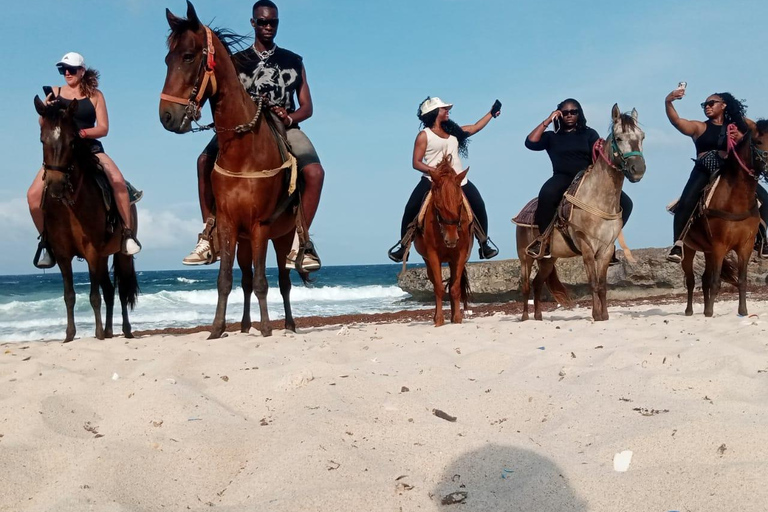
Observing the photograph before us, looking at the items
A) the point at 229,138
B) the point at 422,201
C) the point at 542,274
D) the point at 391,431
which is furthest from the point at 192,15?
the point at 542,274

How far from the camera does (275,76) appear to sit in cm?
821

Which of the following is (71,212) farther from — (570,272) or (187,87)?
(570,272)

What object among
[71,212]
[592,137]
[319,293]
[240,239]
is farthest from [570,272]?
[319,293]

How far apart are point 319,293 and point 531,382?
114 ft

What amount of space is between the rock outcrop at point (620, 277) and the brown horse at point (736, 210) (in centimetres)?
736

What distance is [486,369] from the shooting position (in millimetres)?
5148

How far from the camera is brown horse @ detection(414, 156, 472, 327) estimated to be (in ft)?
27.5

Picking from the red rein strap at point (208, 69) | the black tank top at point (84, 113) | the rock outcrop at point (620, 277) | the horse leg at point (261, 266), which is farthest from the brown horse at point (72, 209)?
the rock outcrop at point (620, 277)

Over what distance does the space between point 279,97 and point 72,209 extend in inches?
107

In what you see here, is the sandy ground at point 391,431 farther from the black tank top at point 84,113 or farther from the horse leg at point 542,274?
the horse leg at point 542,274

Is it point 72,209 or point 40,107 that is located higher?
point 40,107

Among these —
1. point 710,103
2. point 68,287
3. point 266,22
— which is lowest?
point 68,287

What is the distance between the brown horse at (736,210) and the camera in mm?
8430

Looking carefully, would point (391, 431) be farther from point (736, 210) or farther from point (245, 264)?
point (736, 210)
